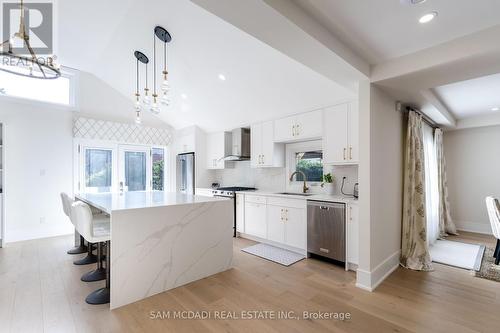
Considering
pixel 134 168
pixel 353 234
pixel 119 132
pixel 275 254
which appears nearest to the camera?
pixel 353 234

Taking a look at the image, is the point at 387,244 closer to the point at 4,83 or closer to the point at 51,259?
the point at 51,259

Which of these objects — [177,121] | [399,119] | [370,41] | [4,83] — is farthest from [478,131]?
[4,83]

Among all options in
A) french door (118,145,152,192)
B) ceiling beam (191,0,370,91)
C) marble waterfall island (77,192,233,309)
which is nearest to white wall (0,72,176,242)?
french door (118,145,152,192)

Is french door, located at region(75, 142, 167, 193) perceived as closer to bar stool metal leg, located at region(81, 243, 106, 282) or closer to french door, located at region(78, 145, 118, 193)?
french door, located at region(78, 145, 118, 193)

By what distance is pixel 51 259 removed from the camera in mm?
3322

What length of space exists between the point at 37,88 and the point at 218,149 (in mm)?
3662

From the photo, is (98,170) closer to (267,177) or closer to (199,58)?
(199,58)

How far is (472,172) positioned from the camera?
491cm

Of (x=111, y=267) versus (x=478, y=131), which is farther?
(x=478, y=131)

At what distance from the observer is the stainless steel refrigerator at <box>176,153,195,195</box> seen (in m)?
5.70

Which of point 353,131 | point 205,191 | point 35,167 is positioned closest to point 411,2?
point 353,131

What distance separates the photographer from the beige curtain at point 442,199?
4.59 metres

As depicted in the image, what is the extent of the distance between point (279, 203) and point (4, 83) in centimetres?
533

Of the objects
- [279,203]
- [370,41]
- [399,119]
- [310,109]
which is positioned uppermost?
[370,41]
